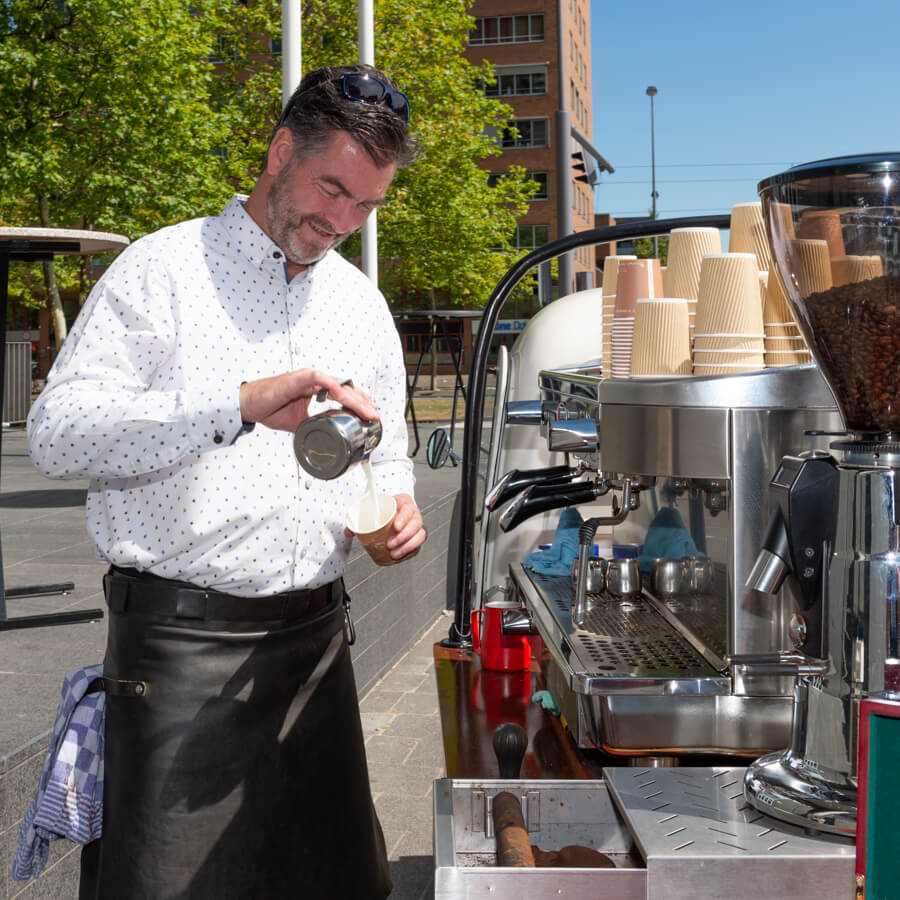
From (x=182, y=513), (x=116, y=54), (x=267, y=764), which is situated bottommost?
(x=267, y=764)

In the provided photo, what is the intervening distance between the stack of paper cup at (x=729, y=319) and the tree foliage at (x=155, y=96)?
19.4 m

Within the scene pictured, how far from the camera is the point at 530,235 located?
58156 mm

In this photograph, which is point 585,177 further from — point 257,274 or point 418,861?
point 257,274

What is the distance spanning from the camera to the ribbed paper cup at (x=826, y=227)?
55.0 inches

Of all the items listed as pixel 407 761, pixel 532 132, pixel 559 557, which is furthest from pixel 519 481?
pixel 532 132

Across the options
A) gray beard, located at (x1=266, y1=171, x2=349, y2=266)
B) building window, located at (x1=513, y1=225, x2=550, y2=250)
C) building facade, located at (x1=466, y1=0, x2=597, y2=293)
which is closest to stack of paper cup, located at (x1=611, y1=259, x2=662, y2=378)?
gray beard, located at (x1=266, y1=171, x2=349, y2=266)

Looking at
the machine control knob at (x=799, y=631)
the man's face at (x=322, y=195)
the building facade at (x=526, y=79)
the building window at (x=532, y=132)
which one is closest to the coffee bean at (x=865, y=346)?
the machine control knob at (x=799, y=631)

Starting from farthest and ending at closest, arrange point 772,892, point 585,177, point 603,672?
point 585,177, point 603,672, point 772,892

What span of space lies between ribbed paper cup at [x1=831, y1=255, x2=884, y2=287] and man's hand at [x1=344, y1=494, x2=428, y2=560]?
103cm

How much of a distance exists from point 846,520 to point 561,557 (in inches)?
65.3

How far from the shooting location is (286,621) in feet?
7.64

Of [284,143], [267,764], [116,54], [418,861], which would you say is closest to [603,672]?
[267,764]

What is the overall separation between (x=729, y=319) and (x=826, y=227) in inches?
23.9

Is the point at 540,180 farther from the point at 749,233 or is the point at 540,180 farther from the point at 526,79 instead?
the point at 749,233
